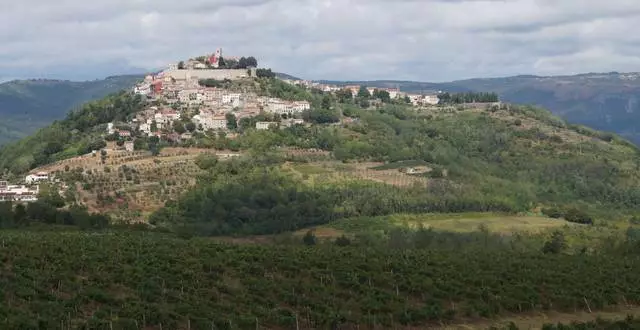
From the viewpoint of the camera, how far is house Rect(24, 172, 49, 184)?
258ft

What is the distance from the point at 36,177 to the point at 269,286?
54.4m

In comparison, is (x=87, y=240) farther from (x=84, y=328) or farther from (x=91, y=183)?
(x=91, y=183)

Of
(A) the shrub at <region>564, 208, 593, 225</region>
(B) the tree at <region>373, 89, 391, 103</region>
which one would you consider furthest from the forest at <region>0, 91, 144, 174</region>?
(B) the tree at <region>373, 89, 391, 103</region>

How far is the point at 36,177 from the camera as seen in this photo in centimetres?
7956

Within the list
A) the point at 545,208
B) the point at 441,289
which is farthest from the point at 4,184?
the point at 441,289

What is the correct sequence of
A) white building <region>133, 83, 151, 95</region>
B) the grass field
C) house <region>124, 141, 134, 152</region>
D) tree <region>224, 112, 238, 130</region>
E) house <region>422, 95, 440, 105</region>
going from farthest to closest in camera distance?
house <region>422, 95, 440, 105</region> < white building <region>133, 83, 151, 95</region> < tree <region>224, 112, 238, 130</region> < house <region>124, 141, 134, 152</region> < the grass field

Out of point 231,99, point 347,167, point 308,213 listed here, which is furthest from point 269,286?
point 231,99

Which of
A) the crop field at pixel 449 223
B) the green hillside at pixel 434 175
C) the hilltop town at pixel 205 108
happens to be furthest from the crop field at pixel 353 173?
the hilltop town at pixel 205 108

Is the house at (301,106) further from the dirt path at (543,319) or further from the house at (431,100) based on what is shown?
the dirt path at (543,319)

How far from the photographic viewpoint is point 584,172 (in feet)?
316

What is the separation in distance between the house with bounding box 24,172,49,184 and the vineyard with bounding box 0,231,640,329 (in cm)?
3831

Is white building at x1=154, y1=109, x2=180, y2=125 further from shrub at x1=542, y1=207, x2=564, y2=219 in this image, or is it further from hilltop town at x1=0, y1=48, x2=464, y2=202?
shrub at x1=542, y1=207, x2=564, y2=219

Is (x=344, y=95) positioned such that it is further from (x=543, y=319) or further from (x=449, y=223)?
(x=543, y=319)

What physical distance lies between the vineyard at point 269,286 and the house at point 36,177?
38.3 metres
